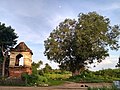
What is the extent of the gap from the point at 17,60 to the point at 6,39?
3997 millimetres

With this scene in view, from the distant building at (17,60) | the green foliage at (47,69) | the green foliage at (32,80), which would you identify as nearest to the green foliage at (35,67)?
the green foliage at (47,69)

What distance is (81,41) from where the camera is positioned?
168 ft

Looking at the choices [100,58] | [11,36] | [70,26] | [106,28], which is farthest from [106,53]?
[11,36]

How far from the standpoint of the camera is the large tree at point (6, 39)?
42.1 m

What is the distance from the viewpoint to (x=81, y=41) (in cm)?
5128

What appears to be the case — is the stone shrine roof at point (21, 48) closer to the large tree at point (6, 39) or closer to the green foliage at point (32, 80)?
the large tree at point (6, 39)

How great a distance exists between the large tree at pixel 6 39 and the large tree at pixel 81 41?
12.3 m

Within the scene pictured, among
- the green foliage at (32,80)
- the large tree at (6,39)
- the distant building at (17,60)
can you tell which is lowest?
the green foliage at (32,80)

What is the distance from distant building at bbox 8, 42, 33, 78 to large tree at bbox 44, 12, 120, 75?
13492 mm

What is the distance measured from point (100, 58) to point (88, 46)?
394 centimetres

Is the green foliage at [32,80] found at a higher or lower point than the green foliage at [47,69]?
lower

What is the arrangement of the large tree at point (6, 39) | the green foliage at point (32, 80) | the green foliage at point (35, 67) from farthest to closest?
the green foliage at point (35, 67)
the large tree at point (6, 39)
the green foliage at point (32, 80)

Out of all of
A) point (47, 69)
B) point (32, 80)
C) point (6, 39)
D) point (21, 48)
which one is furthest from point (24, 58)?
point (47, 69)

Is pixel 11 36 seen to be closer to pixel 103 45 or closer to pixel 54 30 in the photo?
pixel 54 30
